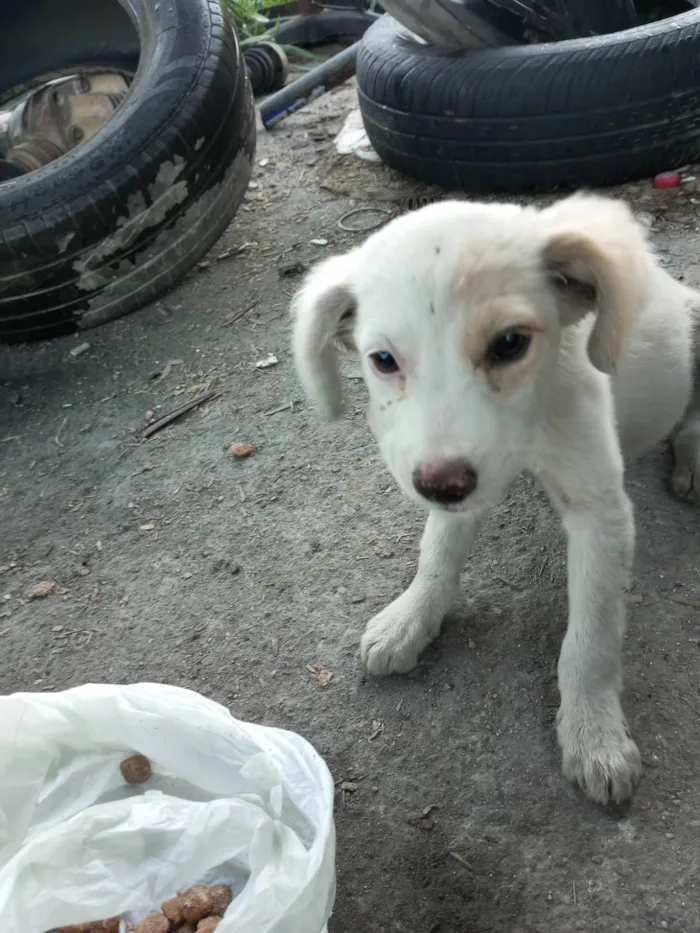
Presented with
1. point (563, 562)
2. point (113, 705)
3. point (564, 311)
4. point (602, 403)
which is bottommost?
point (563, 562)

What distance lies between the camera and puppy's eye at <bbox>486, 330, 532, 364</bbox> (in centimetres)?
150

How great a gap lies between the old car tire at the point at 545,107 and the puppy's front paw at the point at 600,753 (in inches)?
116

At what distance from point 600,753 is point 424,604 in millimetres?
623

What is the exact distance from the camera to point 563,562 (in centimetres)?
245

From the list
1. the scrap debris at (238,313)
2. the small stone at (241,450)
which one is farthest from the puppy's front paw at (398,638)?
the scrap debris at (238,313)

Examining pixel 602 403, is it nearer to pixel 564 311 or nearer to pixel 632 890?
pixel 564 311

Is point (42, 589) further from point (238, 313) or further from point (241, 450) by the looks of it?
point (238, 313)

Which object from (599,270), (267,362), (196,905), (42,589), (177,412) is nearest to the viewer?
(599,270)

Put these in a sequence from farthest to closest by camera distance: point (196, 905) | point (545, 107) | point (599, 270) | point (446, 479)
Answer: point (545, 107), point (196, 905), point (599, 270), point (446, 479)

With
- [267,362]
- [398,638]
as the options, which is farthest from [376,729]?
[267,362]

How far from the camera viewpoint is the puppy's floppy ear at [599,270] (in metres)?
1.57

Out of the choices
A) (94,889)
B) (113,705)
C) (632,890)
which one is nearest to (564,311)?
(632,890)

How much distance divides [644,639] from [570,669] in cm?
33

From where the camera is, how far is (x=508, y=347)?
152 centimetres
